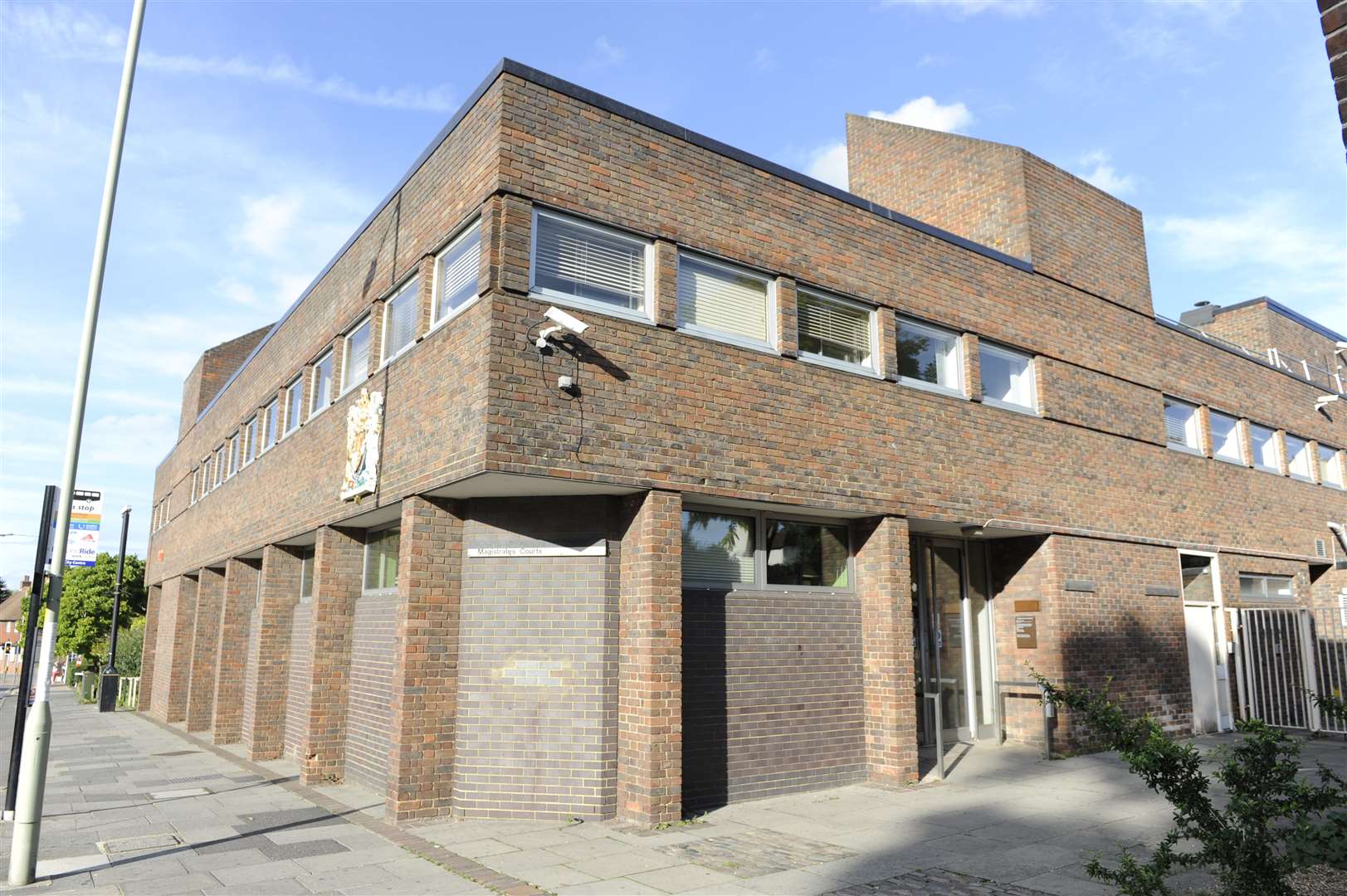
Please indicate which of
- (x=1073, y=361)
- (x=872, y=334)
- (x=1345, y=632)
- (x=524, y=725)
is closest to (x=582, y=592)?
(x=524, y=725)

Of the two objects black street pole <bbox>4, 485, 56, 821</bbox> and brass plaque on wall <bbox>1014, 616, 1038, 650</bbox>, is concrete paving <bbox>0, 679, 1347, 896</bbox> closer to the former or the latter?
black street pole <bbox>4, 485, 56, 821</bbox>

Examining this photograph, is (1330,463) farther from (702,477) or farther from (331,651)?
(331,651)

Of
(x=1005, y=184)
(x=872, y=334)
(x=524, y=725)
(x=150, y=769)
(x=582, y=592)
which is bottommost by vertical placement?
(x=150, y=769)

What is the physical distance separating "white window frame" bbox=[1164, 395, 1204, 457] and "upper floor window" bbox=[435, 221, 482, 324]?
483 inches

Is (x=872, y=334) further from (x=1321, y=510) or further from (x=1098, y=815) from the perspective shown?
(x=1321, y=510)

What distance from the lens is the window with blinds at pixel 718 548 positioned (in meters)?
9.89

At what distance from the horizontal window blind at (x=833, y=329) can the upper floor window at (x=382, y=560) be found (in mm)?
5643

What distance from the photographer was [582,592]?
921cm

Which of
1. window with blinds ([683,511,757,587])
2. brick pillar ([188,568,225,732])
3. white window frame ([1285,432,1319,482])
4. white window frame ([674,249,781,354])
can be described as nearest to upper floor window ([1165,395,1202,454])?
white window frame ([1285,432,1319,482])

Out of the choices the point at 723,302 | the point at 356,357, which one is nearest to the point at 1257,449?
the point at 723,302

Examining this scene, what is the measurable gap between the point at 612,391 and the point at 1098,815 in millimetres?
6036

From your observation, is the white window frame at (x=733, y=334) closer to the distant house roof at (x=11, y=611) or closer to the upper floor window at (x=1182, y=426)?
the upper floor window at (x=1182, y=426)

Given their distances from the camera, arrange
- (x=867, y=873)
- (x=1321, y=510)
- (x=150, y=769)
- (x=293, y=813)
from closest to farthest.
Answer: (x=867, y=873), (x=293, y=813), (x=150, y=769), (x=1321, y=510)

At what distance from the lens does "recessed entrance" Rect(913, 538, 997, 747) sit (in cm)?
1285
